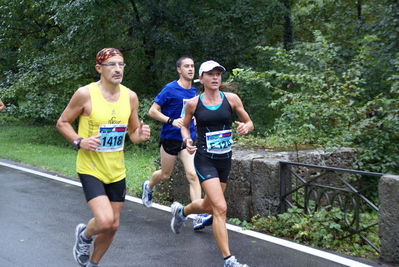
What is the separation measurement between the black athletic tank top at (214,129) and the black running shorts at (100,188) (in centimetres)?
106

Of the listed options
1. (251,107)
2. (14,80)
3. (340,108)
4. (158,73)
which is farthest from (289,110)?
(14,80)

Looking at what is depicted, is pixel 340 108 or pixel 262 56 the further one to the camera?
pixel 262 56

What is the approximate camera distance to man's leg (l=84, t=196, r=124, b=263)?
14.5ft

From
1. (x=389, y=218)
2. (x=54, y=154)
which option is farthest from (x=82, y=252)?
(x=54, y=154)

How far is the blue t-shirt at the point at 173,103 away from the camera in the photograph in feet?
22.8

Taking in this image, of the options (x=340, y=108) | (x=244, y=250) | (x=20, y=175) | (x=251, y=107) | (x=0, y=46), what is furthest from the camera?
(x=0, y=46)

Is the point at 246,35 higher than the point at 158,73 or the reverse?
higher

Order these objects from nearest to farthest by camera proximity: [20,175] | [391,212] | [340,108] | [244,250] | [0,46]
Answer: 1. [391,212]
2. [244,250]
3. [340,108]
4. [20,175]
5. [0,46]

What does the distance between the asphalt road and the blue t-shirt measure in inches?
48.4

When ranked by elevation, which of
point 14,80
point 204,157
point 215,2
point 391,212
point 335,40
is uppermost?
point 215,2

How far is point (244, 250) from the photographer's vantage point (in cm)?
569

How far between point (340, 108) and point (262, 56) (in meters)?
10.7

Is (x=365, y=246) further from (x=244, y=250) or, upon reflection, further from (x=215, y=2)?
(x=215, y=2)

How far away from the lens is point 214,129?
536cm
